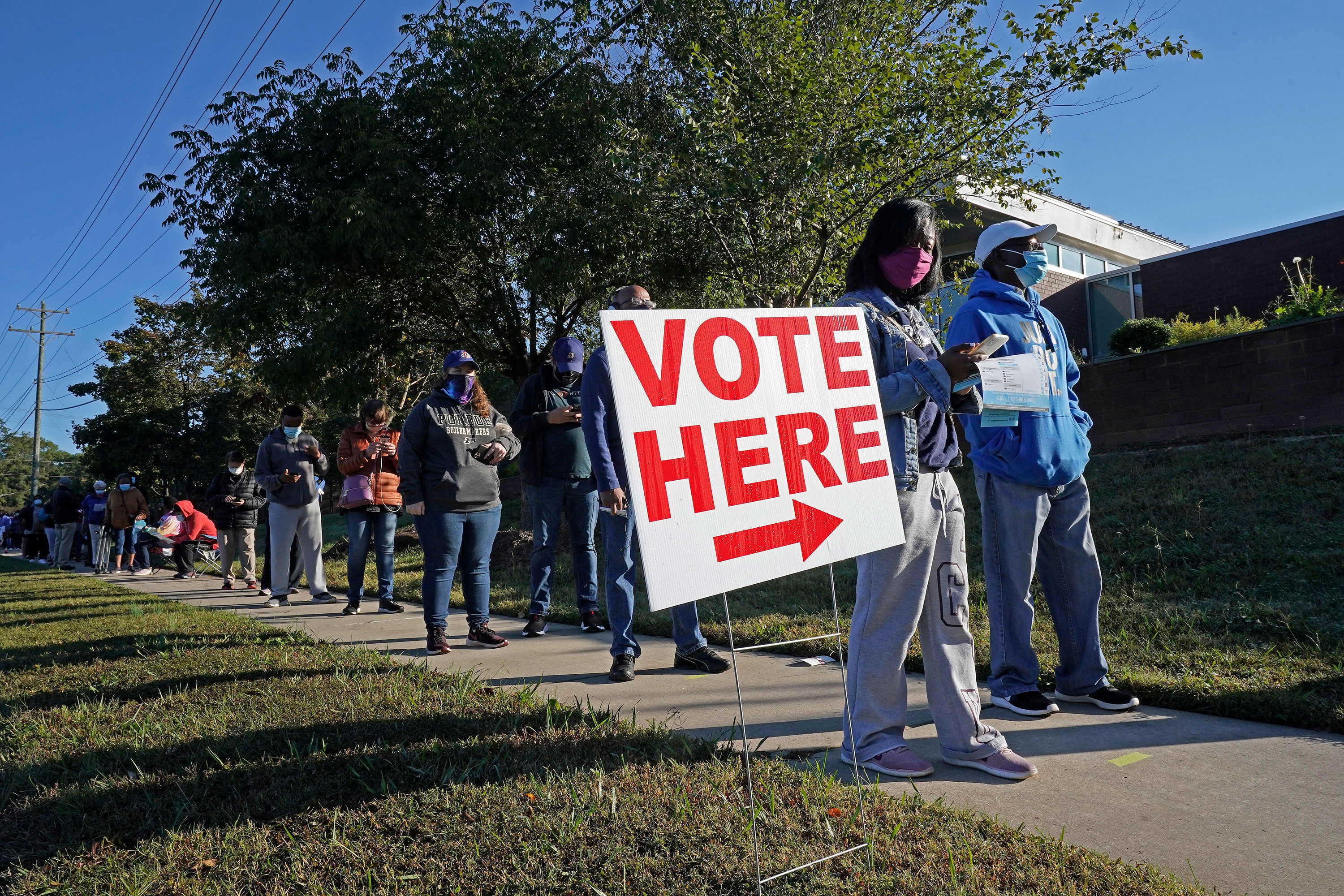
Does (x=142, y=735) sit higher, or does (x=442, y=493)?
(x=442, y=493)

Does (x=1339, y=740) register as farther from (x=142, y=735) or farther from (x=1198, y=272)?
(x=1198, y=272)

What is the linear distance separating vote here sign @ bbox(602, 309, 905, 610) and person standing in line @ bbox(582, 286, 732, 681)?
2172mm

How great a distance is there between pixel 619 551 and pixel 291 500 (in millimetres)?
5196

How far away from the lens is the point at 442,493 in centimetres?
580

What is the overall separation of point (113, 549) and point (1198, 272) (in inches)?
878

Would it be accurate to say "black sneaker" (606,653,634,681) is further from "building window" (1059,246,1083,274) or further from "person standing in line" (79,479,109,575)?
"building window" (1059,246,1083,274)

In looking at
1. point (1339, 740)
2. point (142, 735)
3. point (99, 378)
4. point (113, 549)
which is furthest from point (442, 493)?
point (99, 378)

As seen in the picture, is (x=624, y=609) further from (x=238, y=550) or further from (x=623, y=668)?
(x=238, y=550)

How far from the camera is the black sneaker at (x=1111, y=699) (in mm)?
3885

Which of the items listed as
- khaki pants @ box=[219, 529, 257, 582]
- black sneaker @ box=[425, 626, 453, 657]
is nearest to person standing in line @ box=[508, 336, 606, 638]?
black sneaker @ box=[425, 626, 453, 657]

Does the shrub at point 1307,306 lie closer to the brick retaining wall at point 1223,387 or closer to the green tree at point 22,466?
the brick retaining wall at point 1223,387

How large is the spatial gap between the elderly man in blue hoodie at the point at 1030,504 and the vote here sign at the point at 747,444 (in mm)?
1218

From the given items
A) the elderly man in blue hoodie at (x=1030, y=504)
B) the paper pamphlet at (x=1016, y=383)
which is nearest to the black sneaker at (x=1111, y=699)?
the elderly man in blue hoodie at (x=1030, y=504)

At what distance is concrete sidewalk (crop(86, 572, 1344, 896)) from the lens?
2.52m
